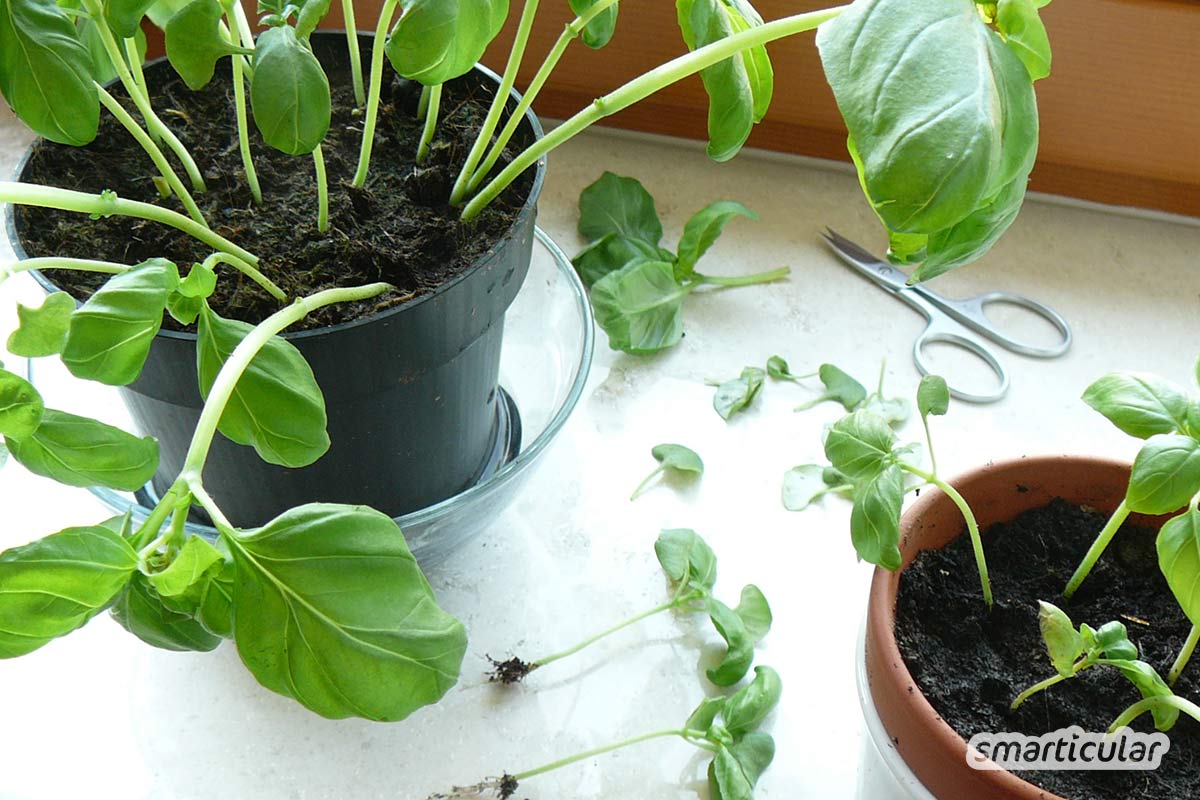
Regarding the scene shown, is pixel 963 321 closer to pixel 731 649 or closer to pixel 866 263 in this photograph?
pixel 866 263

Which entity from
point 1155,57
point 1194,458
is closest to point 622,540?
point 1194,458

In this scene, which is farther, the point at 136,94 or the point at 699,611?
the point at 699,611

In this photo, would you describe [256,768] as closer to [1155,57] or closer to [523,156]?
[523,156]

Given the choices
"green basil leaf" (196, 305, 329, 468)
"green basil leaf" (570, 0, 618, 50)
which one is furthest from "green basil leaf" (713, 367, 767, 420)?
"green basil leaf" (196, 305, 329, 468)

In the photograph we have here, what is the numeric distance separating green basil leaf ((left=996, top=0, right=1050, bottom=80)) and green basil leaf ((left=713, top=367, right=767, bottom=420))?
1.53 ft

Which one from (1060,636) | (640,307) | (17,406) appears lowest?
(640,307)

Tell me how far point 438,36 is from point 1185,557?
1.30 ft

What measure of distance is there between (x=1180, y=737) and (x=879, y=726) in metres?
0.15

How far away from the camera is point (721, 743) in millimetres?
672

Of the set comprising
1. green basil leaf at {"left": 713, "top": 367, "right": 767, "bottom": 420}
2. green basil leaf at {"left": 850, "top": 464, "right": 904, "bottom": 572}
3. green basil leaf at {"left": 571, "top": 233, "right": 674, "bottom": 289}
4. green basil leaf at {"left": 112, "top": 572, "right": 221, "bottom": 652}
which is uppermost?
green basil leaf at {"left": 112, "top": 572, "right": 221, "bottom": 652}

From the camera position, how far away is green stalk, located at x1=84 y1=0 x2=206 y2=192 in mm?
516

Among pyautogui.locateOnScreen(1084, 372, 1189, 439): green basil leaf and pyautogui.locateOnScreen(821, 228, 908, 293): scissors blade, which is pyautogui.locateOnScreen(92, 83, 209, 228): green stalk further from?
pyautogui.locateOnScreen(821, 228, 908, 293): scissors blade

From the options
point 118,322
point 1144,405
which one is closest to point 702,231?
point 1144,405

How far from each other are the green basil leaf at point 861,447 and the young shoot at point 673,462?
29 centimetres
